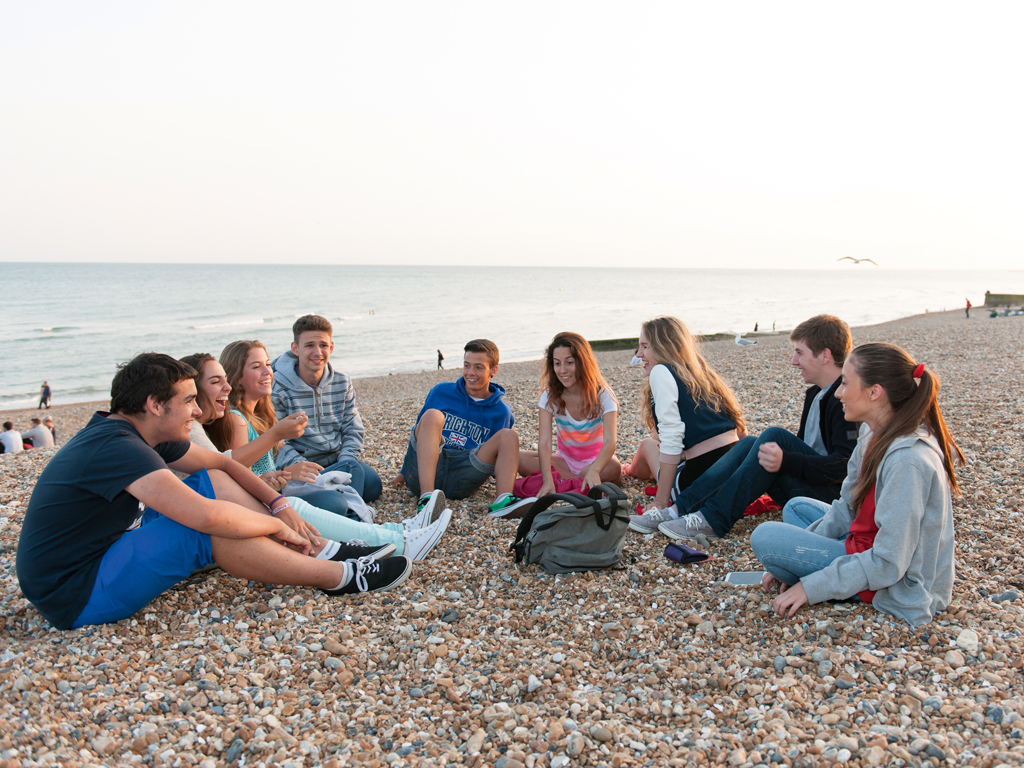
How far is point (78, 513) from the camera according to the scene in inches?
124

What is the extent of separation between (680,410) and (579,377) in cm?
92

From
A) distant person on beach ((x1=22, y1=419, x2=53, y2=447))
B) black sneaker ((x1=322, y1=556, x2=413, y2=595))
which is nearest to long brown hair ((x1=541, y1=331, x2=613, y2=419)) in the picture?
black sneaker ((x1=322, y1=556, x2=413, y2=595))

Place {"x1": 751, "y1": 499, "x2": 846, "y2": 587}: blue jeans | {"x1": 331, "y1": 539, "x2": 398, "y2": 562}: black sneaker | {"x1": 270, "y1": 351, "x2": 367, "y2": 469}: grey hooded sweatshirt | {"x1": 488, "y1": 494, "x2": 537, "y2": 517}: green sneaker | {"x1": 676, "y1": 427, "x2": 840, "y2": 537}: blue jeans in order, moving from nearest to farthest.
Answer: {"x1": 751, "y1": 499, "x2": 846, "y2": 587}: blue jeans → {"x1": 331, "y1": 539, "x2": 398, "y2": 562}: black sneaker → {"x1": 676, "y1": 427, "x2": 840, "y2": 537}: blue jeans → {"x1": 488, "y1": 494, "x2": 537, "y2": 517}: green sneaker → {"x1": 270, "y1": 351, "x2": 367, "y2": 469}: grey hooded sweatshirt

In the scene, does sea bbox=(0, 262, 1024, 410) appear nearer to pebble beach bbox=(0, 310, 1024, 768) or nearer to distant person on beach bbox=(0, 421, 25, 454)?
distant person on beach bbox=(0, 421, 25, 454)

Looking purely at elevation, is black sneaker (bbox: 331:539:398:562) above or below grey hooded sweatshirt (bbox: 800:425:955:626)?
below

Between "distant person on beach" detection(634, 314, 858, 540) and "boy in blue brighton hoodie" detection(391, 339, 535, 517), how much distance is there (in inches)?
55.1

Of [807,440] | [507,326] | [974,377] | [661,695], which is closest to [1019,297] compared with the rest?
[507,326]

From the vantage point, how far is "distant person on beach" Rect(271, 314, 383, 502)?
5.46 metres

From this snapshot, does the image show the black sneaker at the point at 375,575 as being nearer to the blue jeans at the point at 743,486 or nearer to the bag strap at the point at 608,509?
the bag strap at the point at 608,509

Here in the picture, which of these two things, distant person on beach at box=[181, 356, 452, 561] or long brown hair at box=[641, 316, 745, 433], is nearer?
distant person on beach at box=[181, 356, 452, 561]

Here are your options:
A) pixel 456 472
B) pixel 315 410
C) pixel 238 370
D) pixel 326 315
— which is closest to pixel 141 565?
pixel 238 370

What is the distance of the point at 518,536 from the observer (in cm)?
423

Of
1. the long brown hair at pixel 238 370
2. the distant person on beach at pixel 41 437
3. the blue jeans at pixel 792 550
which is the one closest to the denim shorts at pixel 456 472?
the long brown hair at pixel 238 370

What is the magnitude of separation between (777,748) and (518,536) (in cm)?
212
